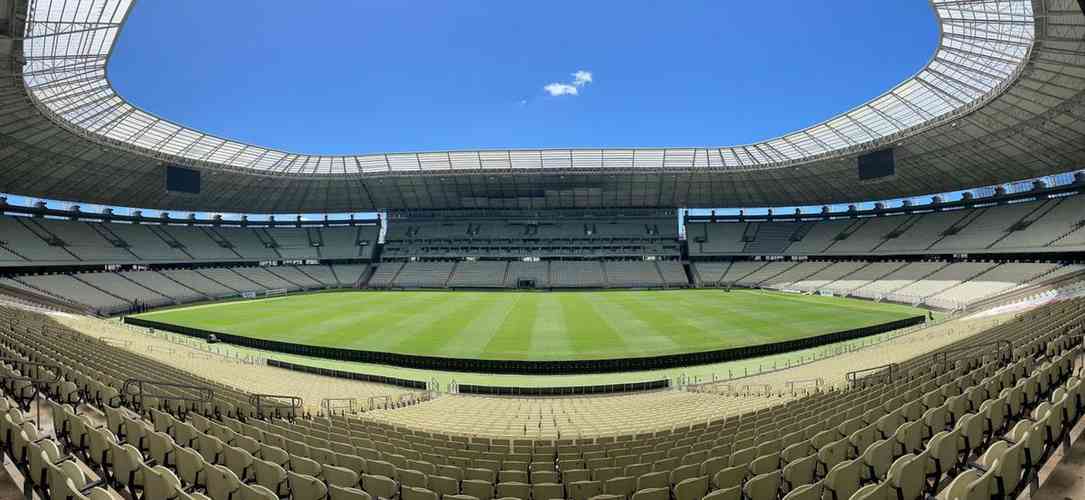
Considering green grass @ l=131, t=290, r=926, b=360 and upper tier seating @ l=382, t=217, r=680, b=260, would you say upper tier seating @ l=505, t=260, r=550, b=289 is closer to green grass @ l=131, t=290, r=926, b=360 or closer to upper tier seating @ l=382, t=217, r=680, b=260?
upper tier seating @ l=382, t=217, r=680, b=260

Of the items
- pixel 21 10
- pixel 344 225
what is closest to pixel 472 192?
pixel 344 225

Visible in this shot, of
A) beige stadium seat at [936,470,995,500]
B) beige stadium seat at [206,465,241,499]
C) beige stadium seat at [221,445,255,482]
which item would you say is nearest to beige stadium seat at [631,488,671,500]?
beige stadium seat at [936,470,995,500]

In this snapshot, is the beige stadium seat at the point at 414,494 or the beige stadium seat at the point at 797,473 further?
the beige stadium seat at the point at 797,473

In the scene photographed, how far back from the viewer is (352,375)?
22.6 meters

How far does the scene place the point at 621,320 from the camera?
37094 millimetres

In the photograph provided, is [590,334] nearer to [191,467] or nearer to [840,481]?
[840,481]

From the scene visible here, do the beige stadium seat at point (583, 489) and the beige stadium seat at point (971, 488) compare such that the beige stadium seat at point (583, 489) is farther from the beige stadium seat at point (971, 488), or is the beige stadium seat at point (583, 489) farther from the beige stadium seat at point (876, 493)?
the beige stadium seat at point (971, 488)

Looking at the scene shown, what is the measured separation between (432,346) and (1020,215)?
201 ft

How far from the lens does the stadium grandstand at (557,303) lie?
19.7 feet

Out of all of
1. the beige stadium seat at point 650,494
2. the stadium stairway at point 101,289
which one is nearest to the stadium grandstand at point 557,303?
the beige stadium seat at point 650,494

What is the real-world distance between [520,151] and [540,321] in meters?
29.4

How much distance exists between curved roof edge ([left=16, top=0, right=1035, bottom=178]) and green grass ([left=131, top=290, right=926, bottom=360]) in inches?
628

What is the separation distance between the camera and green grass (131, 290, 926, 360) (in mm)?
28078

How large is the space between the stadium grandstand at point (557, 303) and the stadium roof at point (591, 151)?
0.32 m
